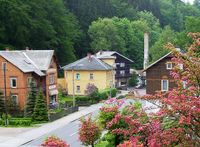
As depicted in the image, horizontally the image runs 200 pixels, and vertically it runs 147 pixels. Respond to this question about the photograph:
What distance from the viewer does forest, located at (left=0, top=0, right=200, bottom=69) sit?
80.2 meters

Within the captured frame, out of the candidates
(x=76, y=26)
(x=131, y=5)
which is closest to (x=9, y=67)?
(x=76, y=26)

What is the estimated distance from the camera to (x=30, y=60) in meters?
55.1

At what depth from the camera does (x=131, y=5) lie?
143 meters

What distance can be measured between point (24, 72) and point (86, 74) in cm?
2053

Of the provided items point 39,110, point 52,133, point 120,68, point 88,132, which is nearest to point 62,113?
point 39,110

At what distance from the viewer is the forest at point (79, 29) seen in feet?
263

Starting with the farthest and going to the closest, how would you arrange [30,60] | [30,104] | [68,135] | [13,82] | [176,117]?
[30,60] < [13,82] < [30,104] < [68,135] < [176,117]

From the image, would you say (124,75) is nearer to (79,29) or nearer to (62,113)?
(79,29)

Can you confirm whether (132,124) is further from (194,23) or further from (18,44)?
(18,44)

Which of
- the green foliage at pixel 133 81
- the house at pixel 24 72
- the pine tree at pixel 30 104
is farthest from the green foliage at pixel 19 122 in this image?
the green foliage at pixel 133 81

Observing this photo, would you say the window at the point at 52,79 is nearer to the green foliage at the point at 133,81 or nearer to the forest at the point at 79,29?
the forest at the point at 79,29

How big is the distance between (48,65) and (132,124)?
40.8 metres

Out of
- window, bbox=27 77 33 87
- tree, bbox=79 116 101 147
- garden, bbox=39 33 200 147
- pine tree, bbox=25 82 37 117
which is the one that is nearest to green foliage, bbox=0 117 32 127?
pine tree, bbox=25 82 37 117

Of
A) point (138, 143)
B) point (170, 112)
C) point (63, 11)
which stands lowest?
point (138, 143)
